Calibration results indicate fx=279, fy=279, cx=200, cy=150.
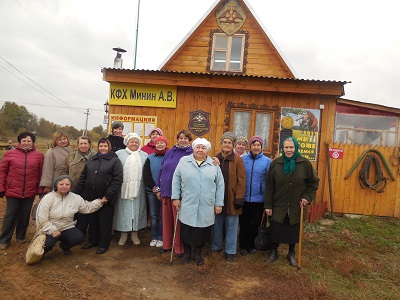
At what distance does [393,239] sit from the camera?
18.0ft

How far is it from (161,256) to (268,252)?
5.67 feet

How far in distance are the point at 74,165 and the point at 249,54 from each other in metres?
7.66

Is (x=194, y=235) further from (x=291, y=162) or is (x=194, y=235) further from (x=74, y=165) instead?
(x=74, y=165)

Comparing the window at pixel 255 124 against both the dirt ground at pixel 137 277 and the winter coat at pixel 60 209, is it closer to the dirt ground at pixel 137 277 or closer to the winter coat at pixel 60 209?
the dirt ground at pixel 137 277

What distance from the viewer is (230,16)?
404 inches

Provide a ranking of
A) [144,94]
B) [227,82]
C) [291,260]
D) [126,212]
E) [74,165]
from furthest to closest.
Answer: [144,94] < [227,82] < [126,212] < [74,165] < [291,260]

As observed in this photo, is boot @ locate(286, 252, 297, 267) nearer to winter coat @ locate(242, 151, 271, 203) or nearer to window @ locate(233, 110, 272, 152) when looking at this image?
winter coat @ locate(242, 151, 271, 203)

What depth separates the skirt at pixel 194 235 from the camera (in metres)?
3.88

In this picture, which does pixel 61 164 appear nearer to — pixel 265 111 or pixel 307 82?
pixel 265 111

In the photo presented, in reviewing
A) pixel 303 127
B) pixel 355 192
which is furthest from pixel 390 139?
pixel 303 127

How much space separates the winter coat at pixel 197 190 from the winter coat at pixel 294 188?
0.81 meters

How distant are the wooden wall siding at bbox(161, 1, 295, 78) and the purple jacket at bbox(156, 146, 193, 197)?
6.41 m

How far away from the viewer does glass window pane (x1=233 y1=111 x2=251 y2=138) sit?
7027mm

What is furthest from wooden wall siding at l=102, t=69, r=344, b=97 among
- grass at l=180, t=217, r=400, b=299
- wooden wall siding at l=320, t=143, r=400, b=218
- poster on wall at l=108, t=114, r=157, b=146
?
grass at l=180, t=217, r=400, b=299
